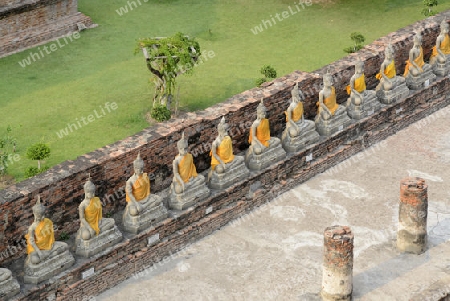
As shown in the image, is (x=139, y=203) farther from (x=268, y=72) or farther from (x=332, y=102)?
(x=268, y=72)

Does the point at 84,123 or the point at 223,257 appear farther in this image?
the point at 84,123

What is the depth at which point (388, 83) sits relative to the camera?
22.6 m

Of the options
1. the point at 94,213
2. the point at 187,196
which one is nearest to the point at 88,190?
the point at 94,213

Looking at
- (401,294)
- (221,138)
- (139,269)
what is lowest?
(401,294)

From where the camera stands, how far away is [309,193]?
68.0 ft

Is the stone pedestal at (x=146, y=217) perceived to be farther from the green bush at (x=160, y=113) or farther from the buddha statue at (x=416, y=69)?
the buddha statue at (x=416, y=69)

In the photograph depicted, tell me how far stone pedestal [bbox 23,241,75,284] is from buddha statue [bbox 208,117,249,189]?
123 inches

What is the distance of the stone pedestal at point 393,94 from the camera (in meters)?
22.6

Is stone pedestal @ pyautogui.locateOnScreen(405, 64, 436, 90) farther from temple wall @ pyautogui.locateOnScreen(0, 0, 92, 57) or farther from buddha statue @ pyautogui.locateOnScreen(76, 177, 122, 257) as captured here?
temple wall @ pyautogui.locateOnScreen(0, 0, 92, 57)

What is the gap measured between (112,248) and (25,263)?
1396mm

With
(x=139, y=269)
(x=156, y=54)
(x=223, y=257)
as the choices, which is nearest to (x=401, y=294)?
(x=223, y=257)

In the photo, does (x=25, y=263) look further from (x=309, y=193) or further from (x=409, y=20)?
Result: (x=409, y=20)

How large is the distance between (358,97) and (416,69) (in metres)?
1.87

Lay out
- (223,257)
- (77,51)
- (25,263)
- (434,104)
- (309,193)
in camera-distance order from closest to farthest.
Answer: (25,263)
(223,257)
(309,193)
(434,104)
(77,51)
